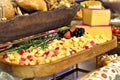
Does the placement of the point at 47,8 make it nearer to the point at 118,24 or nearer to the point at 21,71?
the point at 21,71

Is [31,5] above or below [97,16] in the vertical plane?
above

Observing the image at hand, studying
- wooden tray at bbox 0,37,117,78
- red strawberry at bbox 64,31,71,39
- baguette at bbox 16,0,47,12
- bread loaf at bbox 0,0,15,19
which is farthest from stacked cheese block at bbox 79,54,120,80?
bread loaf at bbox 0,0,15,19

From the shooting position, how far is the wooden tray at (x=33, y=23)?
1.61 meters

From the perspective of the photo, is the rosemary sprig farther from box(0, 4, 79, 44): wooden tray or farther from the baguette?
the baguette

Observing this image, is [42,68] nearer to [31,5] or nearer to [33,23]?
[33,23]

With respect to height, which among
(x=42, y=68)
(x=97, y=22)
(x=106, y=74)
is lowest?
(x=106, y=74)

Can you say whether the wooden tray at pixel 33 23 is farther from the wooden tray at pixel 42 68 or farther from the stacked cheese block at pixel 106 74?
the stacked cheese block at pixel 106 74

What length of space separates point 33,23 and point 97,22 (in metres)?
0.76

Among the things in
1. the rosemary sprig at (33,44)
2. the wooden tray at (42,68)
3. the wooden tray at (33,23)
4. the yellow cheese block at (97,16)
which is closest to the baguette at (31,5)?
the wooden tray at (33,23)

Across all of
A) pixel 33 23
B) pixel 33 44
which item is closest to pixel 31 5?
pixel 33 23

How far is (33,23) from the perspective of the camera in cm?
176

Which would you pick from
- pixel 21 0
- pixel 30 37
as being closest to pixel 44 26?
pixel 30 37

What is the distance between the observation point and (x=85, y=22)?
92.1 inches

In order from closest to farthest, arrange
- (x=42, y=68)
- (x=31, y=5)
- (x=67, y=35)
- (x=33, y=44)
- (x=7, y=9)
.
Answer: (x=42, y=68), (x=7, y=9), (x=31, y=5), (x=33, y=44), (x=67, y=35)
